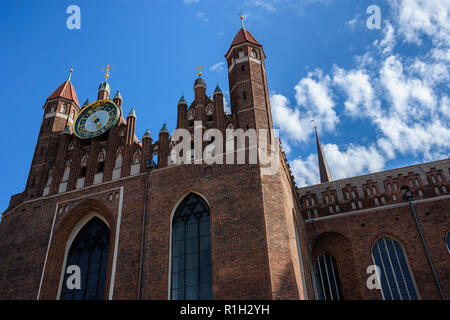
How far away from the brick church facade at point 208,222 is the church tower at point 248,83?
0.24ft

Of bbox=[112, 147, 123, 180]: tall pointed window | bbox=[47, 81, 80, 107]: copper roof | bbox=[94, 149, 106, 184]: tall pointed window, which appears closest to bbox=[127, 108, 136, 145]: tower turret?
bbox=[112, 147, 123, 180]: tall pointed window

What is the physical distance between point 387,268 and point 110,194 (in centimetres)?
1376

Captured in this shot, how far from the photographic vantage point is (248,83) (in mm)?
21594

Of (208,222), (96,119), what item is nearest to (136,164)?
(96,119)

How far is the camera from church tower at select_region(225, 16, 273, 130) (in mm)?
20125

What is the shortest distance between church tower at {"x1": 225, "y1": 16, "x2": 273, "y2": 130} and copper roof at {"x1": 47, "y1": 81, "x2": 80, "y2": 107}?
362 inches

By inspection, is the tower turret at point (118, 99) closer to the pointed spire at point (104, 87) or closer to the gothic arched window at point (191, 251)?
the pointed spire at point (104, 87)

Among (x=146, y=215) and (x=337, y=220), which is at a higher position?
(x=337, y=220)

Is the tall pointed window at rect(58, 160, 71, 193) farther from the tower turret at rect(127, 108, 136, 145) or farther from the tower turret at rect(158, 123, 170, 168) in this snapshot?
the tower turret at rect(158, 123, 170, 168)

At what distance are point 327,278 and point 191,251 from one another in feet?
30.4

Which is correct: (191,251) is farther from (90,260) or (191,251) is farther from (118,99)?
(118,99)

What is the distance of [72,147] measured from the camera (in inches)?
897
